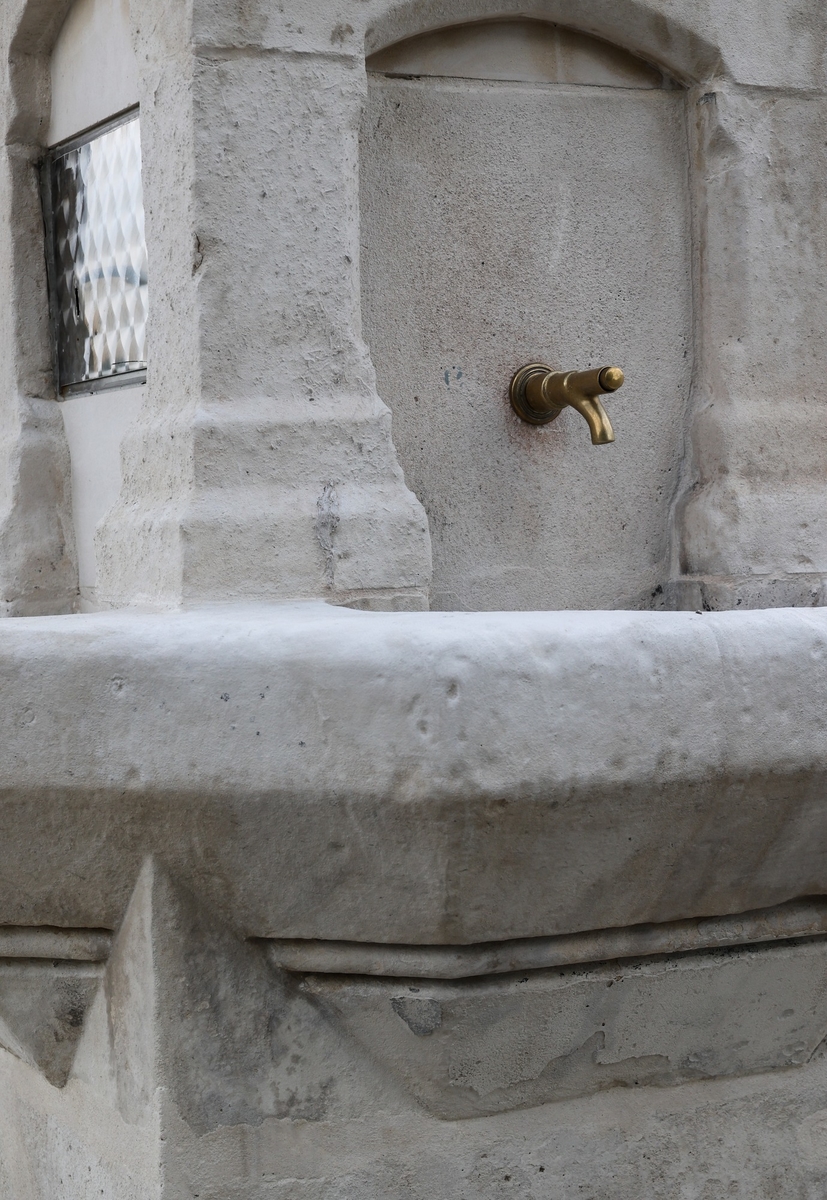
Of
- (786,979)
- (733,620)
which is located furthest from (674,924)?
(733,620)

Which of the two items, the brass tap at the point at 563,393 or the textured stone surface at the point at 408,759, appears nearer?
the textured stone surface at the point at 408,759

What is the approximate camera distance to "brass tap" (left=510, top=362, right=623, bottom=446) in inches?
70.6

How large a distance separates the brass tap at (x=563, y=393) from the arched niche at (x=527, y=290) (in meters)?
0.02

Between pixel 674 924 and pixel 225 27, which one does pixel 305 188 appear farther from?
pixel 674 924

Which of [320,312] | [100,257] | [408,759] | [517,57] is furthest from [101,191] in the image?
[408,759]

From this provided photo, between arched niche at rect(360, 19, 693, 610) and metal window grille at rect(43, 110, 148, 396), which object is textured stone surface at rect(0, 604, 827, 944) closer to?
arched niche at rect(360, 19, 693, 610)

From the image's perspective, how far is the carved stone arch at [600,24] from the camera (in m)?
1.82

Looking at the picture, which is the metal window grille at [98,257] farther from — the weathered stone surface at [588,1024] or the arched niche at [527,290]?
the weathered stone surface at [588,1024]

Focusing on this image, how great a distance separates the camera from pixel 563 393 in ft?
6.14

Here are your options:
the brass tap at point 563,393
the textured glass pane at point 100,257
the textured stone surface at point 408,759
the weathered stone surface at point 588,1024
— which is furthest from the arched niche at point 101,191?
the weathered stone surface at point 588,1024

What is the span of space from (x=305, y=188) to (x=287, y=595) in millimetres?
540

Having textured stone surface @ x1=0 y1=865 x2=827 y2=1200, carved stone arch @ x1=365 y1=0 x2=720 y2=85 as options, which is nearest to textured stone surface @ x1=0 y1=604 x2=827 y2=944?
textured stone surface @ x1=0 y1=865 x2=827 y2=1200

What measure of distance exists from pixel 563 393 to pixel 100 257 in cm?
79

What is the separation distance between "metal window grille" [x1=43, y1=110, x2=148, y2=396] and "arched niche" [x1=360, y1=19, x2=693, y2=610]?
38 cm
